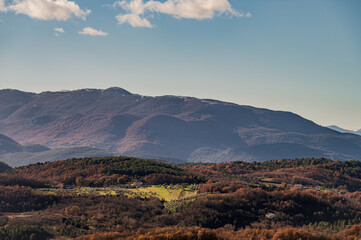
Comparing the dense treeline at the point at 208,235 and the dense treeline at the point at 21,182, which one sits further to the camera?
the dense treeline at the point at 21,182

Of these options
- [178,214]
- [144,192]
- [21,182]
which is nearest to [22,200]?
[144,192]

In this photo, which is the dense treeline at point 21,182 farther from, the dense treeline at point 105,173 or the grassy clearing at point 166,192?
the grassy clearing at point 166,192

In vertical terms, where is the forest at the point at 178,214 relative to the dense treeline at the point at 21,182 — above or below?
above

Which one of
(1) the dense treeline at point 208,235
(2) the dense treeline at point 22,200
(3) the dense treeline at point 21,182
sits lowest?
(3) the dense treeline at point 21,182

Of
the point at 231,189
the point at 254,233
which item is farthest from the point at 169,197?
the point at 254,233

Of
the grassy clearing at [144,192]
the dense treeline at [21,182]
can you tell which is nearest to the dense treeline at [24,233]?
the grassy clearing at [144,192]

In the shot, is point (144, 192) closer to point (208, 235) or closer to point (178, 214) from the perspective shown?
point (178, 214)

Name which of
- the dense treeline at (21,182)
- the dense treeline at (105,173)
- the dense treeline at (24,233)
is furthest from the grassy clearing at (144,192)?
the dense treeline at (24,233)

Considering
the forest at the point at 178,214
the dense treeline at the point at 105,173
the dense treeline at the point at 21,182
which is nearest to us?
the forest at the point at 178,214

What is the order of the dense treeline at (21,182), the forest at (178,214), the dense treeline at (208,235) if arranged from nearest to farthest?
the dense treeline at (208,235) → the forest at (178,214) → the dense treeline at (21,182)

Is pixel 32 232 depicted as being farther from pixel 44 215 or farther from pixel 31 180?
pixel 31 180

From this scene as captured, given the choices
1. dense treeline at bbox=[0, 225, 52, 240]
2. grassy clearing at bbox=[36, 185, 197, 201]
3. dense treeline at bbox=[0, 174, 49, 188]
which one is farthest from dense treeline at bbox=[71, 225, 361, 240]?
dense treeline at bbox=[0, 174, 49, 188]

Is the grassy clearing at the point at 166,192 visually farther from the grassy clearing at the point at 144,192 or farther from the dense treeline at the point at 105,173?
the dense treeline at the point at 105,173
